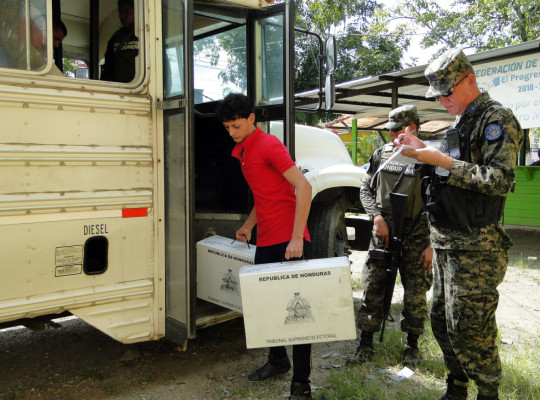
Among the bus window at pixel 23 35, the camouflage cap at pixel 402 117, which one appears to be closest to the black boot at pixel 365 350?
the camouflage cap at pixel 402 117

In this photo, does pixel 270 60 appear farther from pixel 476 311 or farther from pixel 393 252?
pixel 476 311

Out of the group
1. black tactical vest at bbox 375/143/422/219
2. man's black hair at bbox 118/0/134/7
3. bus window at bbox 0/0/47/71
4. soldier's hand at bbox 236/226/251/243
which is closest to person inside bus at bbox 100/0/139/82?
man's black hair at bbox 118/0/134/7

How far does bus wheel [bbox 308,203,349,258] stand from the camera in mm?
4496

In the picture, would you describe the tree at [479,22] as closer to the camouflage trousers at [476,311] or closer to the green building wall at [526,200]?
the green building wall at [526,200]

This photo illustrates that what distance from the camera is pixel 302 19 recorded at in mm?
17422

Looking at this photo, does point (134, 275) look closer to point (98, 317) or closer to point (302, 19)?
point (98, 317)

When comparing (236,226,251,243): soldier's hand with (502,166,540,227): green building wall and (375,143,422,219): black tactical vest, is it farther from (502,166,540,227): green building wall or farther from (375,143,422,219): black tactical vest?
(502,166,540,227): green building wall

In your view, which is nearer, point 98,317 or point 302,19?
point 98,317

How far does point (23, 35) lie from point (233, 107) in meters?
1.22

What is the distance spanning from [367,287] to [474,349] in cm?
126

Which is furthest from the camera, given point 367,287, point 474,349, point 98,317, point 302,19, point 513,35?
point 302,19

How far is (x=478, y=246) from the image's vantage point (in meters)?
2.55

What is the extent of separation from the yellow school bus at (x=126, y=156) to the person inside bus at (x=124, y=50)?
17 millimetres

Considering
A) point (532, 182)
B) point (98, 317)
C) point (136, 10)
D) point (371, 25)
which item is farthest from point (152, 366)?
point (371, 25)
